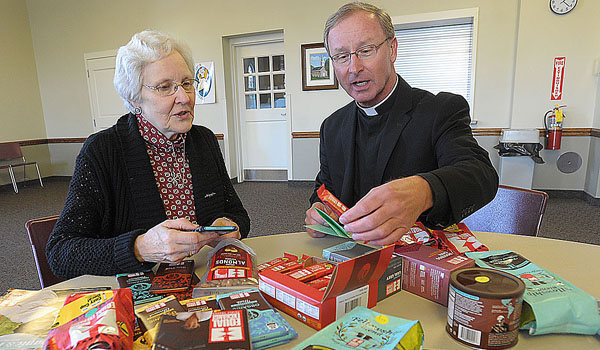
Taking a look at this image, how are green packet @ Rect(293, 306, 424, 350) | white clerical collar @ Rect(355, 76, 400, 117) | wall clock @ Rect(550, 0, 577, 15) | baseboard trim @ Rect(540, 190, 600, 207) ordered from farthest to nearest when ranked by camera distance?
1. baseboard trim @ Rect(540, 190, 600, 207)
2. wall clock @ Rect(550, 0, 577, 15)
3. white clerical collar @ Rect(355, 76, 400, 117)
4. green packet @ Rect(293, 306, 424, 350)

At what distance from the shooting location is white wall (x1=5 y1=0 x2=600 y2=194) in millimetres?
4094

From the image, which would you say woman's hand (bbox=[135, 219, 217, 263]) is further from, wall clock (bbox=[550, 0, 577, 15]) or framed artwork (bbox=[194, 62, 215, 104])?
framed artwork (bbox=[194, 62, 215, 104])

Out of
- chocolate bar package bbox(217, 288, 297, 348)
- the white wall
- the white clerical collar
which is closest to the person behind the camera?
chocolate bar package bbox(217, 288, 297, 348)

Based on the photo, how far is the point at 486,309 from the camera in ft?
1.96

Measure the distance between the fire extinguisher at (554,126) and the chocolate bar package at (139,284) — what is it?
4698 millimetres

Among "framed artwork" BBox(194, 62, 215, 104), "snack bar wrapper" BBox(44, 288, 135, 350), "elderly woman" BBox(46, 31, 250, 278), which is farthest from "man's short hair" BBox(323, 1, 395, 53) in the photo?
"framed artwork" BBox(194, 62, 215, 104)

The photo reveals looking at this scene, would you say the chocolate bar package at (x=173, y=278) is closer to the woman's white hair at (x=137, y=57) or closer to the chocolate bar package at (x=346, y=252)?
the chocolate bar package at (x=346, y=252)

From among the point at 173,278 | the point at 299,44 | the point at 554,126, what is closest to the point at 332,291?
the point at 173,278

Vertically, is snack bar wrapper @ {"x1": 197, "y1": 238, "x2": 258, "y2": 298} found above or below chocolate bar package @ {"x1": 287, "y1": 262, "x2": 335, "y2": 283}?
below

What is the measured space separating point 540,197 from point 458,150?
0.44 meters

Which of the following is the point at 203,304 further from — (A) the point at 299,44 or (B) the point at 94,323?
(A) the point at 299,44

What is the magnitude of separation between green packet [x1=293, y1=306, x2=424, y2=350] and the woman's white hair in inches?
44.3

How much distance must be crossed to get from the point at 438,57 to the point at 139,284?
4801 mm

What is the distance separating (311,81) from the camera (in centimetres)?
514
